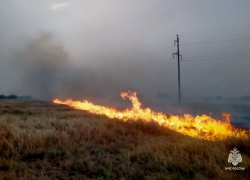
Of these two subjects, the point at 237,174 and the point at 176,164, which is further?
the point at 176,164

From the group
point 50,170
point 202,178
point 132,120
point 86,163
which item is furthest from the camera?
point 132,120

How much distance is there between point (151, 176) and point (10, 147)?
706 cm

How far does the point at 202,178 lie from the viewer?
484 centimetres

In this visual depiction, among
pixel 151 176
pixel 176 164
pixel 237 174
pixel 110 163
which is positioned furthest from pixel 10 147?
pixel 237 174

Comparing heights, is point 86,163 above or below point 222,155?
below

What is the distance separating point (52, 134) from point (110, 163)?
17.0 ft

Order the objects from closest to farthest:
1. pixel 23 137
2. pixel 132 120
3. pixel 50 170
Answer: pixel 50 170 → pixel 23 137 → pixel 132 120

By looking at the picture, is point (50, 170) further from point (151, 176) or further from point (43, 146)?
point (151, 176)

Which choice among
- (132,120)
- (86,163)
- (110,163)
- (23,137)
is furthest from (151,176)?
(132,120)

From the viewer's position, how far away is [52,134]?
9859mm

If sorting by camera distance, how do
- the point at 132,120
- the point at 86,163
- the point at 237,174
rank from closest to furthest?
the point at 237,174 → the point at 86,163 → the point at 132,120

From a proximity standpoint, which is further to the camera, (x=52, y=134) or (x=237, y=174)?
(x=52, y=134)

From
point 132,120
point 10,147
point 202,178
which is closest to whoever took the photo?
point 202,178

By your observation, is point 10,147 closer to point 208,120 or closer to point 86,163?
point 86,163
